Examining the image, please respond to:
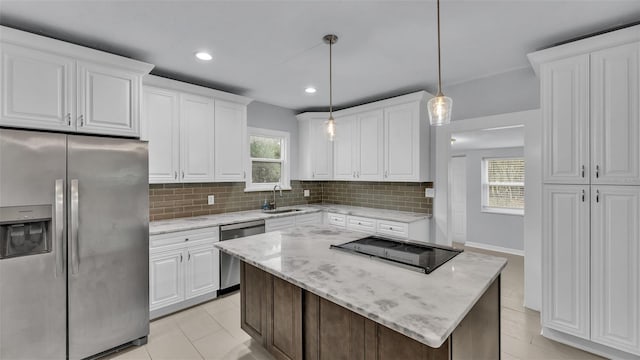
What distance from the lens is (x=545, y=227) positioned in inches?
97.0

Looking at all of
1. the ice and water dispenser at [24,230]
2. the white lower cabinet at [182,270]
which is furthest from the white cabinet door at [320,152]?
the ice and water dispenser at [24,230]

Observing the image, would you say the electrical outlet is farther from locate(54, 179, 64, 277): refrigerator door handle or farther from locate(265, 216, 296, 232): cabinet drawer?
locate(54, 179, 64, 277): refrigerator door handle

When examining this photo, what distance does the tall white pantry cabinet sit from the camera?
2088 mm

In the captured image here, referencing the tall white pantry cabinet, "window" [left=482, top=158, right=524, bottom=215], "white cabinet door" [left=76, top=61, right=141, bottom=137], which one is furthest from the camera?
"window" [left=482, top=158, right=524, bottom=215]

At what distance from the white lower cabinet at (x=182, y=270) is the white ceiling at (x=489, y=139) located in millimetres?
3554

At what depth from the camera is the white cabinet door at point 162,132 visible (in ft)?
9.81

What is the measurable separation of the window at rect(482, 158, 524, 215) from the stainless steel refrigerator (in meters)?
6.09

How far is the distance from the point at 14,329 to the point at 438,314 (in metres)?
2.68

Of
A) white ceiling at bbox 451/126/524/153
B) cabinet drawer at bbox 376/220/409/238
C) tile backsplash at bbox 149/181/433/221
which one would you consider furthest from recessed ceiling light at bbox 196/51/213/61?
white ceiling at bbox 451/126/524/153

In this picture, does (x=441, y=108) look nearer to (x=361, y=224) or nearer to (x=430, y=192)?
(x=430, y=192)

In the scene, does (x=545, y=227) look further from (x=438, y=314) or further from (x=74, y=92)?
(x=74, y=92)

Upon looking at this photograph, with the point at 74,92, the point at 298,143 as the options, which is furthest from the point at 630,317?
the point at 74,92

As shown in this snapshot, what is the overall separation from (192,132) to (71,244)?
5.37ft

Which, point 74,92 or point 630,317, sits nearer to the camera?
point 630,317
